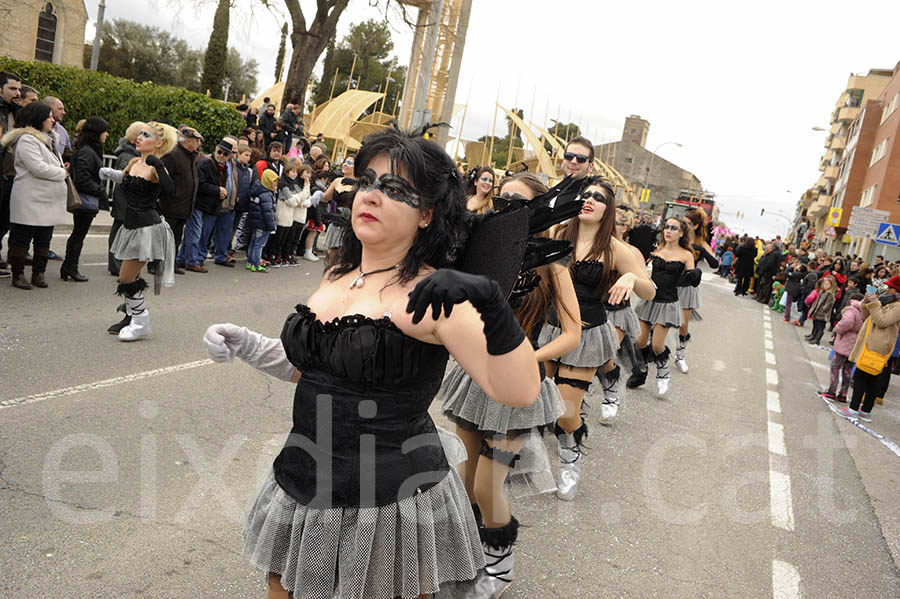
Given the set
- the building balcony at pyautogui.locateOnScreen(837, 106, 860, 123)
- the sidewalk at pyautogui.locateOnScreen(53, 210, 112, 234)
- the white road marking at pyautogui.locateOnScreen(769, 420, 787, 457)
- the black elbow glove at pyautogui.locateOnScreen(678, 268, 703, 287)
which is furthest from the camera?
the building balcony at pyautogui.locateOnScreen(837, 106, 860, 123)

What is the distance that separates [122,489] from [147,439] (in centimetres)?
68

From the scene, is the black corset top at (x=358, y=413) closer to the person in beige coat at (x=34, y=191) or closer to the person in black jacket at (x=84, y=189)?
the person in beige coat at (x=34, y=191)

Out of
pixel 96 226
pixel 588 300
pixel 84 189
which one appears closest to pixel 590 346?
pixel 588 300

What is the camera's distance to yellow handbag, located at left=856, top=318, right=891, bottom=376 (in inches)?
340

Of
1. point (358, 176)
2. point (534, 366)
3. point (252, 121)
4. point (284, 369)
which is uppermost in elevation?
point (252, 121)

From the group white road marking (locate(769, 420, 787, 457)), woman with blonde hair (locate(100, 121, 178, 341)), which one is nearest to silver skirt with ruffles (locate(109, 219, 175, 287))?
woman with blonde hair (locate(100, 121, 178, 341))

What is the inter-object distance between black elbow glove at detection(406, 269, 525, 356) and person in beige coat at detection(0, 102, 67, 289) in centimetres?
764

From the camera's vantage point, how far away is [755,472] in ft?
19.5

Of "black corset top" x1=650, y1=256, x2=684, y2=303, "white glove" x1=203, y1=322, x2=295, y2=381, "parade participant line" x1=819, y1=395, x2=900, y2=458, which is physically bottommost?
"parade participant line" x1=819, y1=395, x2=900, y2=458

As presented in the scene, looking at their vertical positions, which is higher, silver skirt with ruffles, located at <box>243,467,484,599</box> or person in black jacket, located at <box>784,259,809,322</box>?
person in black jacket, located at <box>784,259,809,322</box>

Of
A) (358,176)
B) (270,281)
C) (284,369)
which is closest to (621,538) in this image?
(284,369)

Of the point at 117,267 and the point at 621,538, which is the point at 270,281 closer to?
the point at 117,267

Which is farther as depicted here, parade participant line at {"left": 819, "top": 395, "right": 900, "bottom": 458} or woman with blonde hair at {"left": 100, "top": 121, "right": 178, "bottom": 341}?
parade participant line at {"left": 819, "top": 395, "right": 900, "bottom": 458}

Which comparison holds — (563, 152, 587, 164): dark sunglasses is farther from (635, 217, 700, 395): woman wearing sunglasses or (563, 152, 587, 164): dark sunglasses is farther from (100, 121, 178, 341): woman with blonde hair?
(100, 121, 178, 341): woman with blonde hair
